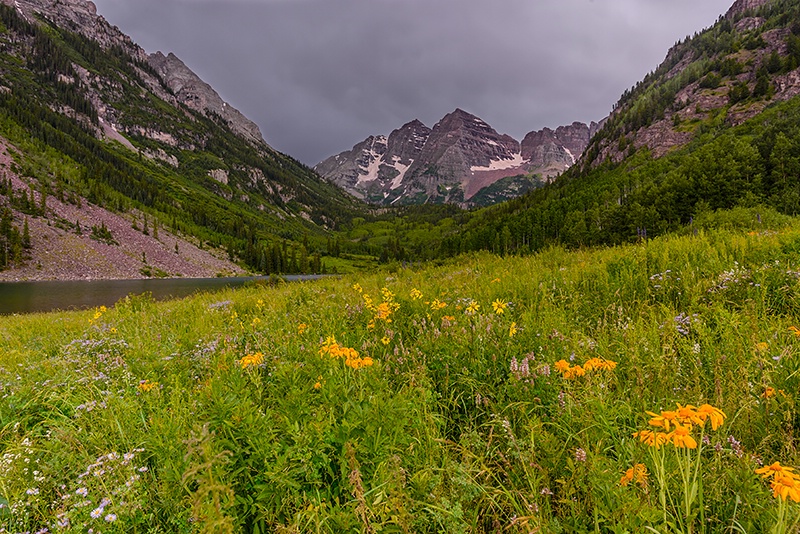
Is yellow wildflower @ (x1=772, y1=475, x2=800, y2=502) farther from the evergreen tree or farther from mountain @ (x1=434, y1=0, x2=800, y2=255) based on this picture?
the evergreen tree

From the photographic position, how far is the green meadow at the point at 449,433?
1.70 meters

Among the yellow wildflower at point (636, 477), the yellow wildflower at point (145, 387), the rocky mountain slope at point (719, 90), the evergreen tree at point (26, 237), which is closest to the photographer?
the yellow wildflower at point (636, 477)

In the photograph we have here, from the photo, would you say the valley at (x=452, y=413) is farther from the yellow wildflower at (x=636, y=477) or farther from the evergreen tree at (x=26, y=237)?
the evergreen tree at (x=26, y=237)

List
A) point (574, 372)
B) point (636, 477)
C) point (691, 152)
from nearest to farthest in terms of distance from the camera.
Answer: point (636, 477) < point (574, 372) < point (691, 152)

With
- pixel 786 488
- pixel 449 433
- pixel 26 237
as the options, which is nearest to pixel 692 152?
pixel 449 433

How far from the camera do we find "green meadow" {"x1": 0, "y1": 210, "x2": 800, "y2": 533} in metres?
1.70

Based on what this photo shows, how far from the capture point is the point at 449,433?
299cm

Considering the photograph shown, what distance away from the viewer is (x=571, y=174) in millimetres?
165500

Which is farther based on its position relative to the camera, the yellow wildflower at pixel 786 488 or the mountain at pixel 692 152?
the mountain at pixel 692 152

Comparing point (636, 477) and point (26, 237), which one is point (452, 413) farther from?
point (26, 237)

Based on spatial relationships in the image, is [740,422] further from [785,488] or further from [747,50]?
[747,50]

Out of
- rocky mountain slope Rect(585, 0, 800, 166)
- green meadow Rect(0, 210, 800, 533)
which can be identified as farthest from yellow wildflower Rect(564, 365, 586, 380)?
rocky mountain slope Rect(585, 0, 800, 166)

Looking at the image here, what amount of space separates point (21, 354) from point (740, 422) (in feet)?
33.4

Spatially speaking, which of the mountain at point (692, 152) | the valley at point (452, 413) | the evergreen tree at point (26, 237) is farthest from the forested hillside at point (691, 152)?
the evergreen tree at point (26, 237)
